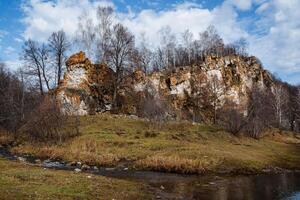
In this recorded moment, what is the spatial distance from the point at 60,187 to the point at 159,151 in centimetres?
2323

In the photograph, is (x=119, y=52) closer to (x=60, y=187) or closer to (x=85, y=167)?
(x=85, y=167)

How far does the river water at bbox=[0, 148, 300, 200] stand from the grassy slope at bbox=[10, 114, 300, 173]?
242 centimetres

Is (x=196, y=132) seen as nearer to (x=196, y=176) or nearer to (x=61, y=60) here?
(x=196, y=176)

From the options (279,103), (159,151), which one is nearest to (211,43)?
(279,103)

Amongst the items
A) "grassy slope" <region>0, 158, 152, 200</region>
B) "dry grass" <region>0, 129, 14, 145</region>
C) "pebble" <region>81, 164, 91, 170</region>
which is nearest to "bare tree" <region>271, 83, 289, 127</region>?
"dry grass" <region>0, 129, 14, 145</region>

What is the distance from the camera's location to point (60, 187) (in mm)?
24016

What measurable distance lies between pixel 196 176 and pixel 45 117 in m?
30.7

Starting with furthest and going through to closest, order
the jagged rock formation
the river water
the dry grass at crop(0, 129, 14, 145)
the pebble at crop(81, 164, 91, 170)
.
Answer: the jagged rock formation < the dry grass at crop(0, 129, 14, 145) < the pebble at crop(81, 164, 91, 170) < the river water

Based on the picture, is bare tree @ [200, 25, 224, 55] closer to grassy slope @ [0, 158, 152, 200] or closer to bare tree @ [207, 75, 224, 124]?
bare tree @ [207, 75, 224, 124]

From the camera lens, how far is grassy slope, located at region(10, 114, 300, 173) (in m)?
40.5

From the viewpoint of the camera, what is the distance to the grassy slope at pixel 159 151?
4047cm

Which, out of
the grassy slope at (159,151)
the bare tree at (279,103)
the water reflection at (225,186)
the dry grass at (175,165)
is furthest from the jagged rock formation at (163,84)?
the water reflection at (225,186)

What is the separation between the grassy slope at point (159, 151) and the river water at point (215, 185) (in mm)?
2415

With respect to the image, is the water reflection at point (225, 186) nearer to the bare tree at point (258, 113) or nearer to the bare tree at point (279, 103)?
the bare tree at point (258, 113)
